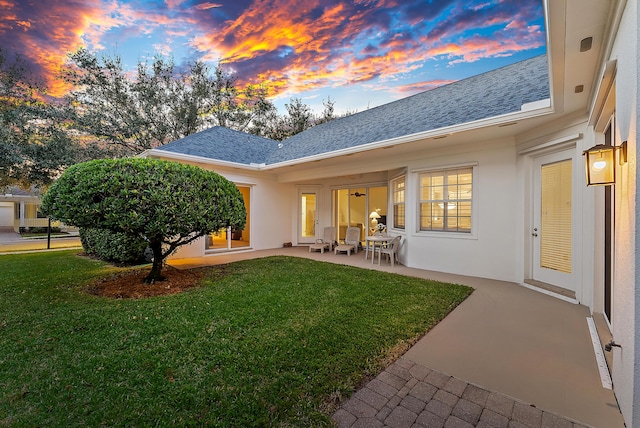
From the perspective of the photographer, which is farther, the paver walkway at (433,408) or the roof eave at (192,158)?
the roof eave at (192,158)

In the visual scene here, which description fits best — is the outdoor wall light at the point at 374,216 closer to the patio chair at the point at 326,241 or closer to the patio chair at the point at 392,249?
the patio chair at the point at 326,241

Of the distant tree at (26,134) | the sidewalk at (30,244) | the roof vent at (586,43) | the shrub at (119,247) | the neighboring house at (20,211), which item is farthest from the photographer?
the neighboring house at (20,211)

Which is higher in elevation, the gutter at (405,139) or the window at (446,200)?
the gutter at (405,139)

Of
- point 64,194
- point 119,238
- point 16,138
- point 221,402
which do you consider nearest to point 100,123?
point 16,138

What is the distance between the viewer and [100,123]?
605 inches

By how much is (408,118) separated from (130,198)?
23.6 ft

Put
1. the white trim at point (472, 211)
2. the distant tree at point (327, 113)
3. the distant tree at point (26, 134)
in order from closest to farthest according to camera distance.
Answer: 1. the white trim at point (472, 211)
2. the distant tree at point (26, 134)
3. the distant tree at point (327, 113)

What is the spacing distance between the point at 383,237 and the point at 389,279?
2.08 metres

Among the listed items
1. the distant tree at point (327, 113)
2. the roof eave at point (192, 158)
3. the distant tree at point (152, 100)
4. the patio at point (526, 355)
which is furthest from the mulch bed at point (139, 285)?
the distant tree at point (327, 113)

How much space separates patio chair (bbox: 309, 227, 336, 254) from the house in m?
1.61

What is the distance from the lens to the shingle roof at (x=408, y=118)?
5770 mm

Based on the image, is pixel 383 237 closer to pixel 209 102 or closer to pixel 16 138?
pixel 16 138

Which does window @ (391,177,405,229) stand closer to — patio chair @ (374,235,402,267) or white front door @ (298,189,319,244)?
patio chair @ (374,235,402,267)

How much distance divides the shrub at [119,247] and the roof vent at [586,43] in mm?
8965
